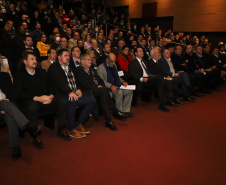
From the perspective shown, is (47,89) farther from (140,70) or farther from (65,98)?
(140,70)

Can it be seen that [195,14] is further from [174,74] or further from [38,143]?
[38,143]

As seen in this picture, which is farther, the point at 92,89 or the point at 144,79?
the point at 144,79

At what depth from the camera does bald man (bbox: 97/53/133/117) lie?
11.6 feet

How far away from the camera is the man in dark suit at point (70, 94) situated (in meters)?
2.71

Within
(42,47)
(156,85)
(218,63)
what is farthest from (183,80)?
(42,47)

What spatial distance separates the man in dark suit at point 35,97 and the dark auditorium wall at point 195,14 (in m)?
10.4

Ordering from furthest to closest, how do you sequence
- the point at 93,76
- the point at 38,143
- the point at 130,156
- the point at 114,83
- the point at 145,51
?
the point at 145,51 < the point at 114,83 < the point at 93,76 < the point at 38,143 < the point at 130,156

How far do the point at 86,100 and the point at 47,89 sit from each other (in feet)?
1.95

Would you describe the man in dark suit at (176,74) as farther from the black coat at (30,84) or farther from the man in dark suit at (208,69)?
the black coat at (30,84)

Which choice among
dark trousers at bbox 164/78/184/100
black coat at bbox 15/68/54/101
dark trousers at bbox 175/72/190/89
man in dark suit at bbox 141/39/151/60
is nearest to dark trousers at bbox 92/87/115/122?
black coat at bbox 15/68/54/101

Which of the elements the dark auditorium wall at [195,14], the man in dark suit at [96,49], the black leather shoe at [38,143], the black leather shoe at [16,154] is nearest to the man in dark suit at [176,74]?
the man in dark suit at [96,49]

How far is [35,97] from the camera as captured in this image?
256cm

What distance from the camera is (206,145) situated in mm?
2557

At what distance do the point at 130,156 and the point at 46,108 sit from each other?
3.96ft
